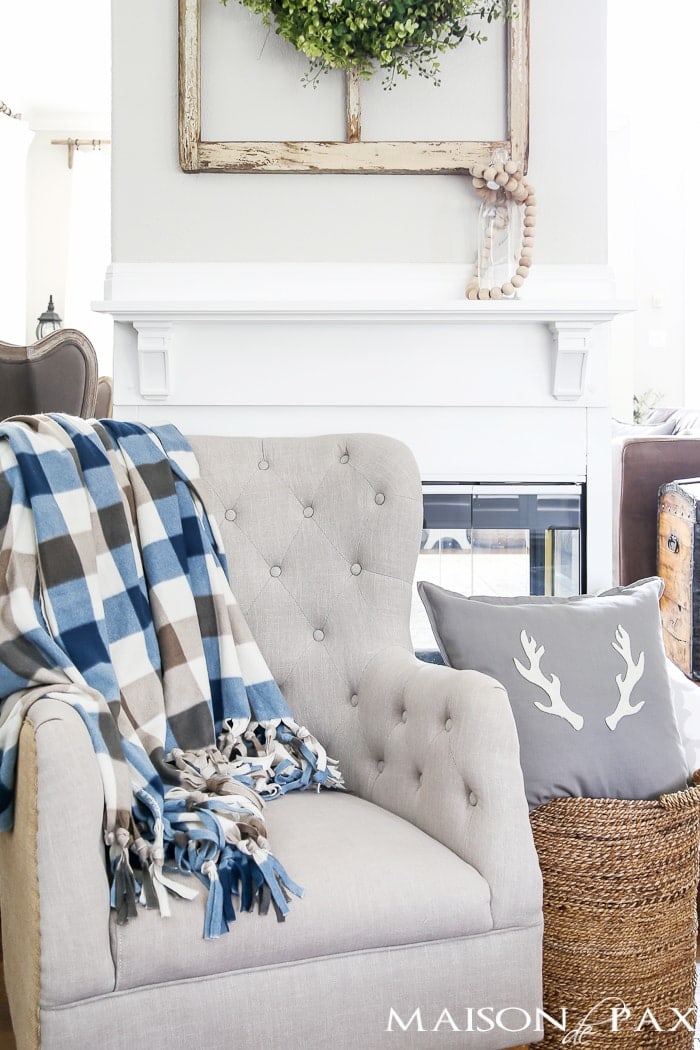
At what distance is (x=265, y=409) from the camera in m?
2.16

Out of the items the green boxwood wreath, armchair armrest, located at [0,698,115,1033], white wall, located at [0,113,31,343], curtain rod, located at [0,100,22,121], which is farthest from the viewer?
white wall, located at [0,113,31,343]

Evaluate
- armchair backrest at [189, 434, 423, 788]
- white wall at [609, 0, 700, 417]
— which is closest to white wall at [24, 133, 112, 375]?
white wall at [609, 0, 700, 417]

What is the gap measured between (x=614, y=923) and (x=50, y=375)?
1.79 m

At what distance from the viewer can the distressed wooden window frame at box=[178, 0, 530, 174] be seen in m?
2.09

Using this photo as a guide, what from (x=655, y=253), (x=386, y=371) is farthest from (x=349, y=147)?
(x=655, y=253)

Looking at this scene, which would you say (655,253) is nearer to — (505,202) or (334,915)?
(505,202)

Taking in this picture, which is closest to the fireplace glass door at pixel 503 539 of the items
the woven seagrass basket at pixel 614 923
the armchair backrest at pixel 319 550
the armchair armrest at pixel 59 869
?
the armchair backrest at pixel 319 550

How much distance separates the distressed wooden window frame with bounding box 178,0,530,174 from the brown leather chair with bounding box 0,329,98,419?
55 centimetres

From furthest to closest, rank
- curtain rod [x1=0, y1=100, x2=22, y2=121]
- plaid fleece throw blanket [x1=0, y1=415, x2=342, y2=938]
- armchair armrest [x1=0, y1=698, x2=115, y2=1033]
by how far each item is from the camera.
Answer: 1. curtain rod [x1=0, y1=100, x2=22, y2=121]
2. plaid fleece throw blanket [x1=0, y1=415, x2=342, y2=938]
3. armchair armrest [x1=0, y1=698, x2=115, y2=1033]

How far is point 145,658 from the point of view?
147 cm

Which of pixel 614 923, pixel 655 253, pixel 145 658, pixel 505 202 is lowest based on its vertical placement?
pixel 614 923

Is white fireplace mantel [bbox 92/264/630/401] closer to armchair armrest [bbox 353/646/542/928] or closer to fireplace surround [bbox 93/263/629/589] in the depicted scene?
fireplace surround [bbox 93/263/629/589]

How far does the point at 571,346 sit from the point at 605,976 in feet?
4.28

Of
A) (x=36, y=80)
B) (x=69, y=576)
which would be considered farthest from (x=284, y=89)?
(x=36, y=80)
